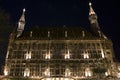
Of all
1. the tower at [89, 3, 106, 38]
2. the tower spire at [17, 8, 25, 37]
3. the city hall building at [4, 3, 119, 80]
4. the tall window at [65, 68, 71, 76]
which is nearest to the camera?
the city hall building at [4, 3, 119, 80]

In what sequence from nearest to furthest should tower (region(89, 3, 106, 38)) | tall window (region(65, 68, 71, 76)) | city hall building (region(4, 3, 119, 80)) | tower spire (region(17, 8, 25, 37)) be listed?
city hall building (region(4, 3, 119, 80))
tall window (region(65, 68, 71, 76))
tower (region(89, 3, 106, 38))
tower spire (region(17, 8, 25, 37))

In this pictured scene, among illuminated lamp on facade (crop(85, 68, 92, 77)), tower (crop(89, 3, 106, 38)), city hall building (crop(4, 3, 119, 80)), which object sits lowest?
illuminated lamp on facade (crop(85, 68, 92, 77))

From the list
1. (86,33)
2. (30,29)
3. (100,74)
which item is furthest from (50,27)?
(100,74)

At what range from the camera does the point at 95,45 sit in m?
59.5

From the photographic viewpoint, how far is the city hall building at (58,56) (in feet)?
180

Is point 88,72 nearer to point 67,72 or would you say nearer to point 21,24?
point 67,72

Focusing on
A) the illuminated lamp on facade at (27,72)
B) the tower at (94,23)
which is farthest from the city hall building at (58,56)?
the tower at (94,23)

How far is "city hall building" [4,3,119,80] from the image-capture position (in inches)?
2160

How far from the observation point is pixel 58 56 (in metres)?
57.8

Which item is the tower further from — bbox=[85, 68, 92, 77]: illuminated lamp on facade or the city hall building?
bbox=[85, 68, 92, 77]: illuminated lamp on facade

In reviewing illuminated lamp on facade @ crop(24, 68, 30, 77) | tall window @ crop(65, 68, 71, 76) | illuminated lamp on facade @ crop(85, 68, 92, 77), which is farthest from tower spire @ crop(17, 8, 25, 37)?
illuminated lamp on facade @ crop(85, 68, 92, 77)

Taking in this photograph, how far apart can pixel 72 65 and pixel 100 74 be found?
780cm

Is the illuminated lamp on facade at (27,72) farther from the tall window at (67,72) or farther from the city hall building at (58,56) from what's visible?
the tall window at (67,72)

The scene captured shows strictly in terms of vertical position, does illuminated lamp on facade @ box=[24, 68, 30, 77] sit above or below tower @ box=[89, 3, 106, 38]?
below
